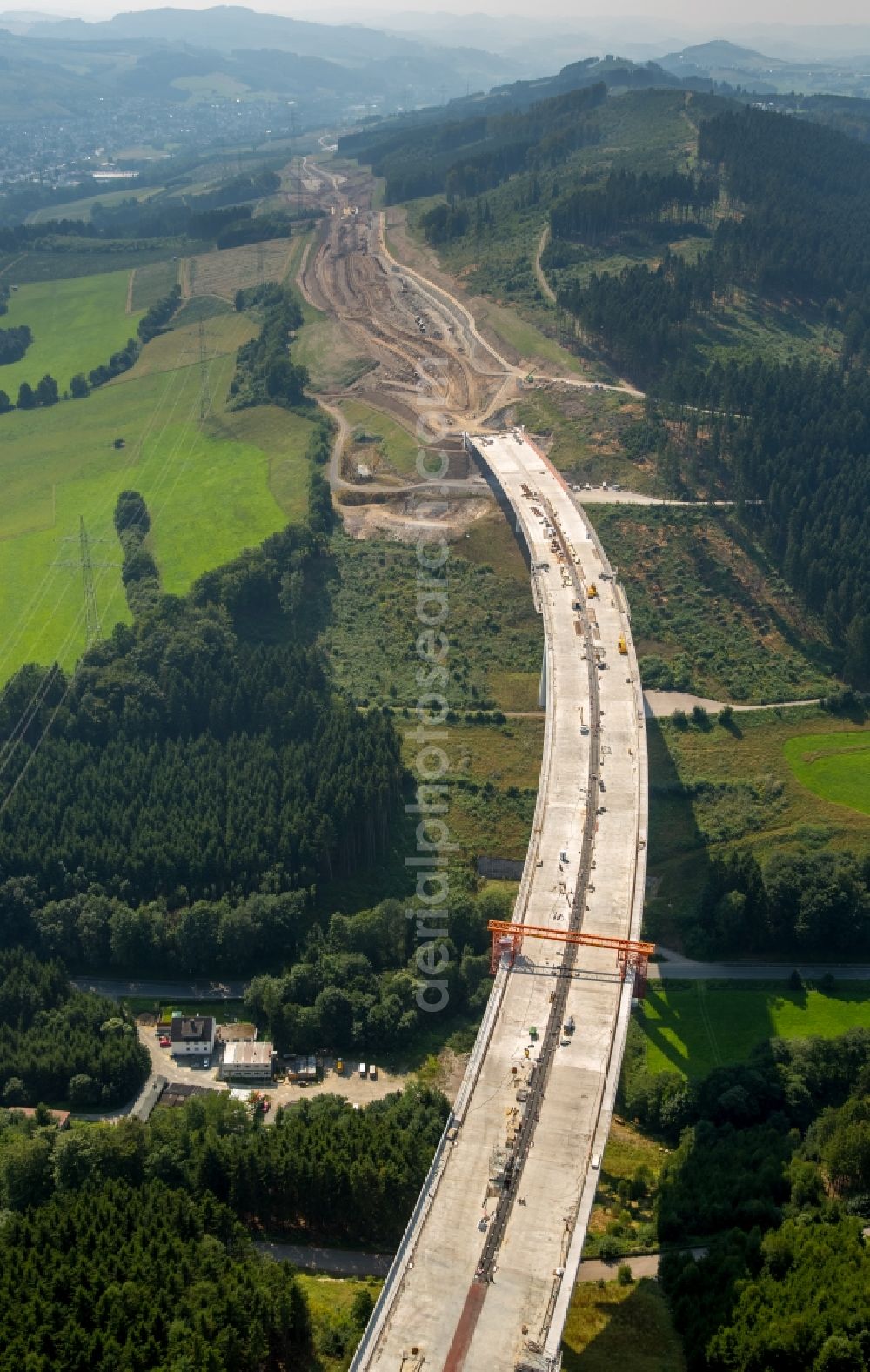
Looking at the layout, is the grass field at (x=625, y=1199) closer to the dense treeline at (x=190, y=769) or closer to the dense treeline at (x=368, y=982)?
the dense treeline at (x=368, y=982)

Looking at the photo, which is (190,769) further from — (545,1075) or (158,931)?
(545,1075)

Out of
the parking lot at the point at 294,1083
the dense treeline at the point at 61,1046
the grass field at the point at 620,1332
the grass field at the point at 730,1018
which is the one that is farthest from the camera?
the grass field at the point at 730,1018

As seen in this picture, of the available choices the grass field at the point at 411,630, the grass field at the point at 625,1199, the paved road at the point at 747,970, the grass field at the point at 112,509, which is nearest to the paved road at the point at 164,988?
the grass field at the point at 625,1199

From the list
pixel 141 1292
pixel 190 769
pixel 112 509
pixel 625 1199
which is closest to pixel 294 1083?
pixel 625 1199

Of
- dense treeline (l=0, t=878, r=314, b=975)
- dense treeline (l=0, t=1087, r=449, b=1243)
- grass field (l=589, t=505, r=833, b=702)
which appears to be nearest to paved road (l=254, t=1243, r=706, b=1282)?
dense treeline (l=0, t=1087, r=449, b=1243)

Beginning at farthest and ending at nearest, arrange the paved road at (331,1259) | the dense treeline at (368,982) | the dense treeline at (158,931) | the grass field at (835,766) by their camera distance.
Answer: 1. the grass field at (835,766)
2. the dense treeline at (158,931)
3. the dense treeline at (368,982)
4. the paved road at (331,1259)

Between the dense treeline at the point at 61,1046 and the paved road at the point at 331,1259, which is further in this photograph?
the dense treeline at the point at 61,1046
